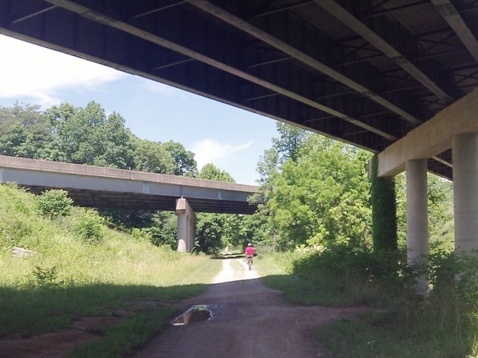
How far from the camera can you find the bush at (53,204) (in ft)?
108

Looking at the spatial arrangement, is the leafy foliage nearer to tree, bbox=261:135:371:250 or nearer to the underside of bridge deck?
tree, bbox=261:135:371:250

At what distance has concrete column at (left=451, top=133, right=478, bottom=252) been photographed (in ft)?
61.6

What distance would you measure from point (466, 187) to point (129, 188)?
3420 cm

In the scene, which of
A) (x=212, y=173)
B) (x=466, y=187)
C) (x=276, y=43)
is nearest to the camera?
(x=276, y=43)

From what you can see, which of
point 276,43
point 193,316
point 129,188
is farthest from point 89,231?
point 276,43

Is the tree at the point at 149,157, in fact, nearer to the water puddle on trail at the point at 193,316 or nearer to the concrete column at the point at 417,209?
the concrete column at the point at 417,209

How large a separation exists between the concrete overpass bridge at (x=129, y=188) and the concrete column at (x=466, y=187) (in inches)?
1227

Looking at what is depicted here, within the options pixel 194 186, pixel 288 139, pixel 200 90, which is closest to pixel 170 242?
pixel 194 186

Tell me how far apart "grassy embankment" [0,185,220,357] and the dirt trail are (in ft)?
2.28

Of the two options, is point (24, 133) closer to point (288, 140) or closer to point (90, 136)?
point (90, 136)

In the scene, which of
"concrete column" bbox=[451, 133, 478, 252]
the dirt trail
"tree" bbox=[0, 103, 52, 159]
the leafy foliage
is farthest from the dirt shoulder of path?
"tree" bbox=[0, 103, 52, 159]

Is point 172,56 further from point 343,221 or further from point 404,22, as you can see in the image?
point 343,221

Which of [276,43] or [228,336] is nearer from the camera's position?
[228,336]

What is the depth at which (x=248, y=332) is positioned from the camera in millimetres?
11008
